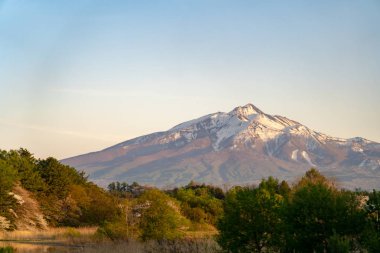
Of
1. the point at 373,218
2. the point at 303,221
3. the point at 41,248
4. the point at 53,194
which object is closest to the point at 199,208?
the point at 53,194

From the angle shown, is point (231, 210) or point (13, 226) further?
point (13, 226)

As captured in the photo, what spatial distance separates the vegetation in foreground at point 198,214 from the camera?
13.6 m

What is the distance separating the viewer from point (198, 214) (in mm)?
46938

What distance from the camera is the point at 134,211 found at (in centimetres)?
3002

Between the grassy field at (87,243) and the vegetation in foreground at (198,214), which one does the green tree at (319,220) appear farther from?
the grassy field at (87,243)

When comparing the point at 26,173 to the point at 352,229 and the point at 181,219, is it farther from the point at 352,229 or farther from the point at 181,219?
the point at 352,229

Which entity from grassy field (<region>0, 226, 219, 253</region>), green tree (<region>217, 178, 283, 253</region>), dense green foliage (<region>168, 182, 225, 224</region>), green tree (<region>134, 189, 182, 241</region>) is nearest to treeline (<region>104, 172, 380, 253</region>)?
green tree (<region>217, 178, 283, 253</region>)

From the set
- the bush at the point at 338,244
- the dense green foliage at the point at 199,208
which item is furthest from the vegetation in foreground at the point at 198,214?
the dense green foliage at the point at 199,208

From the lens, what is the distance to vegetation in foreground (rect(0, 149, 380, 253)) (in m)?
13.6

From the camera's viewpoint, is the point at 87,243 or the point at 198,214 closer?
the point at 87,243

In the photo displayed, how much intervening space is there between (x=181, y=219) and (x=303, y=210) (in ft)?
58.2

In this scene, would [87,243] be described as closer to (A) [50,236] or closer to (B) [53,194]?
(A) [50,236]

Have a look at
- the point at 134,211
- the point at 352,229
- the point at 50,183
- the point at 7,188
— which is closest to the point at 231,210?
the point at 352,229

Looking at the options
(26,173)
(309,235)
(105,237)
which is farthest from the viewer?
(26,173)
